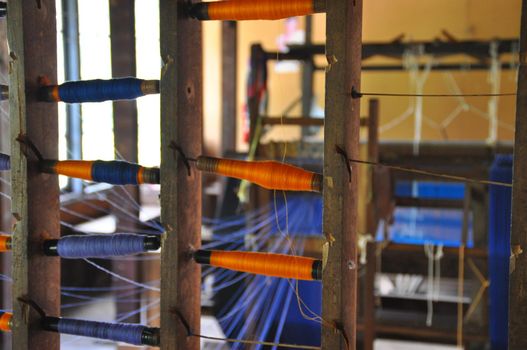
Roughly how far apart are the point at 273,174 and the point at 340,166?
0.10 m

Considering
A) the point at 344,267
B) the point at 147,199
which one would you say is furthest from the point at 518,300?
the point at 147,199

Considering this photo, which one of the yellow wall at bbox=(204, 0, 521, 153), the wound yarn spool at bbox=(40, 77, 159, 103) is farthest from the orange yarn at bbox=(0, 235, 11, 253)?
the yellow wall at bbox=(204, 0, 521, 153)

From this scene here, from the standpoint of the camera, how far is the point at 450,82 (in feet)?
21.3

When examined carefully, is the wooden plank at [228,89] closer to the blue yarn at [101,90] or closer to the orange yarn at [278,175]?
the blue yarn at [101,90]

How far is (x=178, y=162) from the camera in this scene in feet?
Result: 2.98

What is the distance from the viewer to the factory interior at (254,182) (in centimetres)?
85

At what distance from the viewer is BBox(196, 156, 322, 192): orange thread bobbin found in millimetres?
849

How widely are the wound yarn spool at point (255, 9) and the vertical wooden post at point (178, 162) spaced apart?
0.09 ft

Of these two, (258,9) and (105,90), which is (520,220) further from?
(105,90)

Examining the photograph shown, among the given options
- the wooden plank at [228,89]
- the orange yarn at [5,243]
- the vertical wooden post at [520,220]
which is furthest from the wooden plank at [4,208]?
the wooden plank at [228,89]

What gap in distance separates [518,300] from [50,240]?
2.29 feet

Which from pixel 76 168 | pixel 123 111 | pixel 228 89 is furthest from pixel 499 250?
pixel 228 89

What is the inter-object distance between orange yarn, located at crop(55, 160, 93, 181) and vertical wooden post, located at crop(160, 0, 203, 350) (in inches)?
5.6

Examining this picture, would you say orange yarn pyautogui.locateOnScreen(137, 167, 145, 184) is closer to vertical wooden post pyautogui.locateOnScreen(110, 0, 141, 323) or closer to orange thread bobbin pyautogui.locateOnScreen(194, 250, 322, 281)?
orange thread bobbin pyautogui.locateOnScreen(194, 250, 322, 281)
